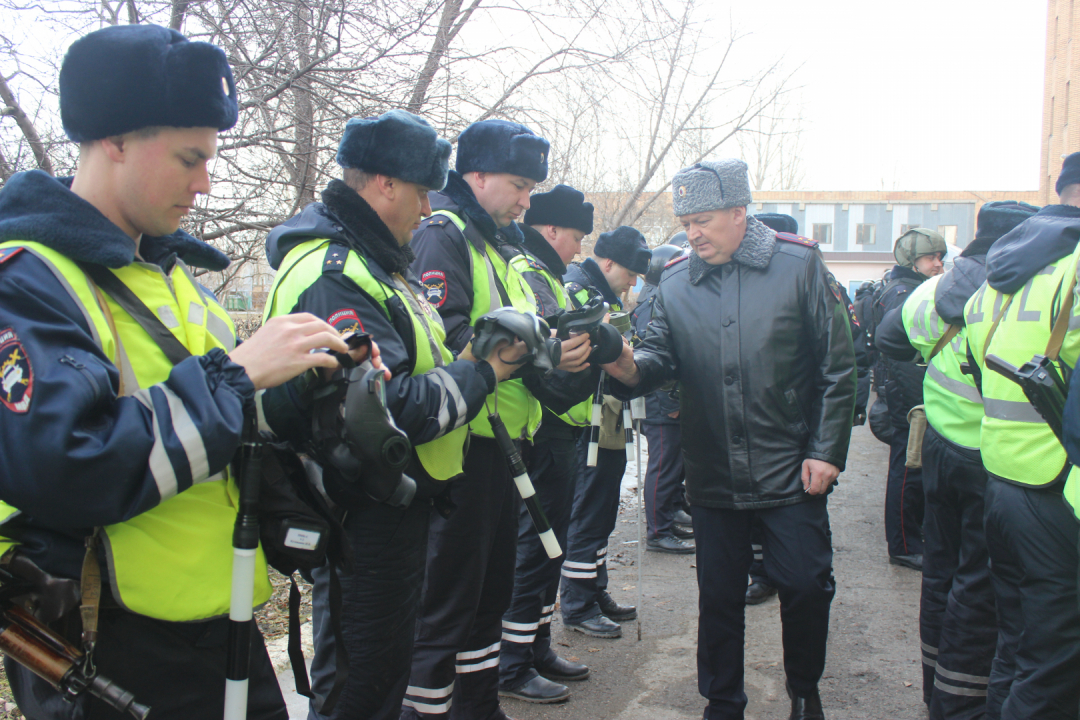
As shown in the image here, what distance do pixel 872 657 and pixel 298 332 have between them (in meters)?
3.72

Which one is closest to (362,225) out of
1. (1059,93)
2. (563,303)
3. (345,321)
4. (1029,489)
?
(345,321)

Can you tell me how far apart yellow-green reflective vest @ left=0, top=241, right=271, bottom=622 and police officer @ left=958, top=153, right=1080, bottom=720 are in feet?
7.51

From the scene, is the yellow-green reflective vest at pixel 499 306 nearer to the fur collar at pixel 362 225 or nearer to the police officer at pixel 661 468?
the fur collar at pixel 362 225

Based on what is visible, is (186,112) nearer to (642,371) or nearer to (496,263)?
(496,263)

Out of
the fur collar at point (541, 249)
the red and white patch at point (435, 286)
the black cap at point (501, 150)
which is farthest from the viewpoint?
the fur collar at point (541, 249)

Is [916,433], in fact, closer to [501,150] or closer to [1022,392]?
[1022,392]

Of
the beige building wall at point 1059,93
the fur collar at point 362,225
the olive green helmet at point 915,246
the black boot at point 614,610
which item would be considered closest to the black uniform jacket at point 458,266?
the fur collar at point 362,225

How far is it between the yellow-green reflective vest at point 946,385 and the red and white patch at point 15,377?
3174 mm

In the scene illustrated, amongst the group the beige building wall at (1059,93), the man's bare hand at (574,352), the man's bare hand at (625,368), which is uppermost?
the beige building wall at (1059,93)

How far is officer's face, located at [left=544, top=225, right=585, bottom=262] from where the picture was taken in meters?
4.50

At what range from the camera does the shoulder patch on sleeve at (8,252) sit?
135 cm

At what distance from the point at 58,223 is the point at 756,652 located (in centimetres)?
384

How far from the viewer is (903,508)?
5512 millimetres

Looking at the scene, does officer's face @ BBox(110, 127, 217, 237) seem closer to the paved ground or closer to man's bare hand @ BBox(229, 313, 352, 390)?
man's bare hand @ BBox(229, 313, 352, 390)
